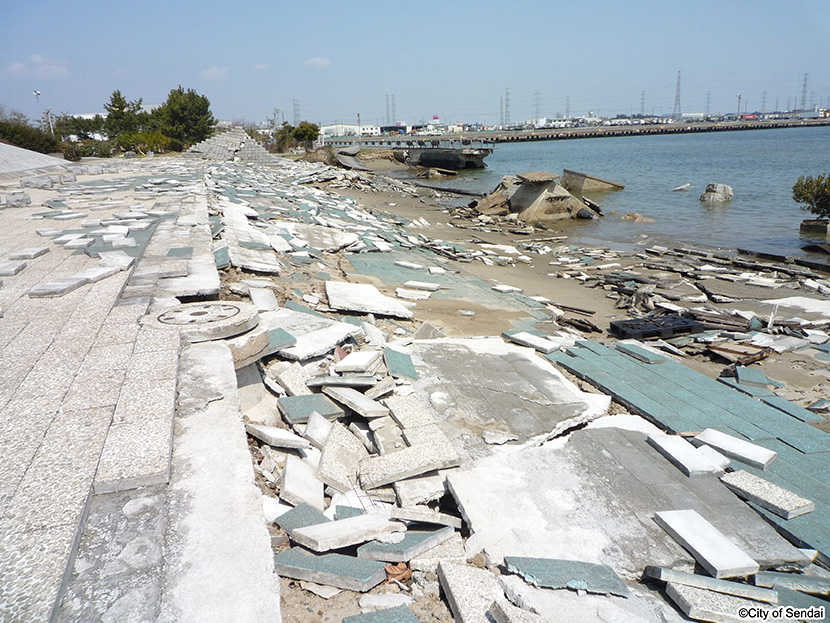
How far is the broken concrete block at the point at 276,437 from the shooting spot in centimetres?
321

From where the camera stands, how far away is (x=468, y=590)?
88.5 inches

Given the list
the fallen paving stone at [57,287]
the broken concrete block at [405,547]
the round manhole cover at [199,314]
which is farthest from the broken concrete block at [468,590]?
the fallen paving stone at [57,287]

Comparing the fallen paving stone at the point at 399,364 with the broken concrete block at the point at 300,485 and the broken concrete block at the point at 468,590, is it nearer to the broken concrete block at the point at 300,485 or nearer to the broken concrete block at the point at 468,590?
the broken concrete block at the point at 300,485

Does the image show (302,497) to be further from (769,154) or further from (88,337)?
(769,154)

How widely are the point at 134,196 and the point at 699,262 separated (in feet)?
47.3

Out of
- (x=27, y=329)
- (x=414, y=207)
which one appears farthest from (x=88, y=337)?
(x=414, y=207)

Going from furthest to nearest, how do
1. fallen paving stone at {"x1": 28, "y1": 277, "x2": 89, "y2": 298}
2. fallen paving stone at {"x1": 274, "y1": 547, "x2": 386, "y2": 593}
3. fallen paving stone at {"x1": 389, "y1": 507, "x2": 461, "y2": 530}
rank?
1. fallen paving stone at {"x1": 28, "y1": 277, "x2": 89, "y2": 298}
2. fallen paving stone at {"x1": 389, "y1": 507, "x2": 461, "y2": 530}
3. fallen paving stone at {"x1": 274, "y1": 547, "x2": 386, "y2": 593}

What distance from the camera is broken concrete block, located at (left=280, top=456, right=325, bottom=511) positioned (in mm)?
2791

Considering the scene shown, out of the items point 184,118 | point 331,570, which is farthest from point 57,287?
point 184,118

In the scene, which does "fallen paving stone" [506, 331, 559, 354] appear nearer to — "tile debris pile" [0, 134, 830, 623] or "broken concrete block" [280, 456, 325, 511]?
"tile debris pile" [0, 134, 830, 623]

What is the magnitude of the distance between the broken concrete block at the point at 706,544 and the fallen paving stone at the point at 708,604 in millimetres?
134

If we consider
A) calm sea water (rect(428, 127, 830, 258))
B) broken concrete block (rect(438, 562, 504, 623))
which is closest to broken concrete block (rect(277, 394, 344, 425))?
broken concrete block (rect(438, 562, 504, 623))

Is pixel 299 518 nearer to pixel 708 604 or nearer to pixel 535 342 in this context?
pixel 708 604

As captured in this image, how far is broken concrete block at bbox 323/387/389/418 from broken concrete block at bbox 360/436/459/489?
1.50 feet
